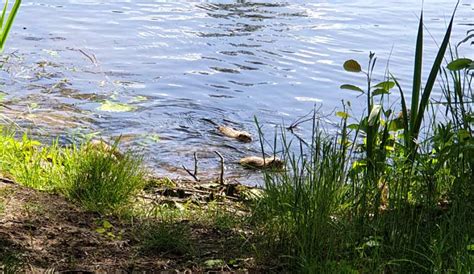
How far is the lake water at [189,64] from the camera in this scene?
6156 millimetres

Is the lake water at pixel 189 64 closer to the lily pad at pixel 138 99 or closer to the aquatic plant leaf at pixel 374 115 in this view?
the lily pad at pixel 138 99

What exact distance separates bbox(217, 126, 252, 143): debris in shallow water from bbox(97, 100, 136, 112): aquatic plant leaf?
35.8 inches

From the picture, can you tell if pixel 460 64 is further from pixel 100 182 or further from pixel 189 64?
pixel 189 64

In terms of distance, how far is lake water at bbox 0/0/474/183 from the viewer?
6.16 metres

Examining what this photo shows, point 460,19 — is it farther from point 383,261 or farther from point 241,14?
point 383,261

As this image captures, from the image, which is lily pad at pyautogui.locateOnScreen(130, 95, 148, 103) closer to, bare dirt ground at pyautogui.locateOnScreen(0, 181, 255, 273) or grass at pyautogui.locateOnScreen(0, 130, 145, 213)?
grass at pyautogui.locateOnScreen(0, 130, 145, 213)

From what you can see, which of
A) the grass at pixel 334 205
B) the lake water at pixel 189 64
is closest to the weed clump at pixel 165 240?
the grass at pixel 334 205

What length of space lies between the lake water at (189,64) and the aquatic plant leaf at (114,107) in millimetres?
17

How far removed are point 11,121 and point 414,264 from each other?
368 cm

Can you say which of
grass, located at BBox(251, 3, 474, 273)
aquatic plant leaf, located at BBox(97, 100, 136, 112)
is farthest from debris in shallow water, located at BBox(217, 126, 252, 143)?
grass, located at BBox(251, 3, 474, 273)

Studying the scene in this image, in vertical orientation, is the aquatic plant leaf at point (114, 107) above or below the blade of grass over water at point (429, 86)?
below

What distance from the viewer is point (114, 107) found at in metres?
6.62

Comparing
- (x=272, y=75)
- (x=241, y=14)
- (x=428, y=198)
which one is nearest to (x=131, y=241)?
(x=428, y=198)

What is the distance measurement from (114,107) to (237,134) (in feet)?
3.86
